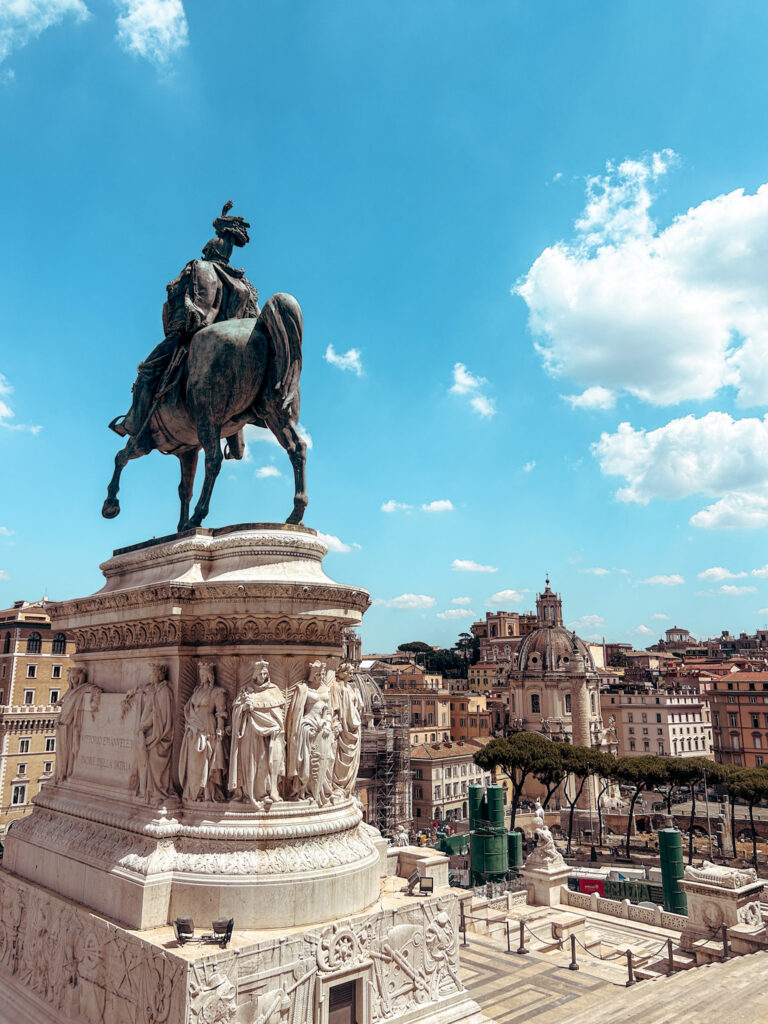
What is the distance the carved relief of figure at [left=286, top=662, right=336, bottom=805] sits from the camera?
874 centimetres

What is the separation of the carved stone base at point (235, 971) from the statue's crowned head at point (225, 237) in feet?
32.2

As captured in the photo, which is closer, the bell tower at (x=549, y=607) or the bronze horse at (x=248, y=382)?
the bronze horse at (x=248, y=382)

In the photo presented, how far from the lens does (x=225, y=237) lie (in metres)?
12.4

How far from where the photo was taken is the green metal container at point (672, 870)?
23.5 metres

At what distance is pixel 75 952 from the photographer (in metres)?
8.83

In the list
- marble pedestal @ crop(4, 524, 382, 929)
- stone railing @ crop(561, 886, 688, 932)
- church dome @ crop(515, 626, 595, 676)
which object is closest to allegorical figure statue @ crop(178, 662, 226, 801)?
marble pedestal @ crop(4, 524, 382, 929)

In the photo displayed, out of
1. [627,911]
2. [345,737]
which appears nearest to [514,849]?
[627,911]

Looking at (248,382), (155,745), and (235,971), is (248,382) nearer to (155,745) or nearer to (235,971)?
(155,745)

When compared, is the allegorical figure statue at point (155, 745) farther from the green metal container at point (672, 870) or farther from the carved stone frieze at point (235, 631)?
the green metal container at point (672, 870)

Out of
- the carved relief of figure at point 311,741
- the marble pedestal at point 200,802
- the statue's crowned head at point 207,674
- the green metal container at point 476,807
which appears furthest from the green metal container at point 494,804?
the statue's crowned head at point 207,674

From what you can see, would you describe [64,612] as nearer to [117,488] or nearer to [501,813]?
[117,488]

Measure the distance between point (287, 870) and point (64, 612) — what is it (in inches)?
228

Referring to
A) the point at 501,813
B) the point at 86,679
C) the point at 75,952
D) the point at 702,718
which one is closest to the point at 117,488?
the point at 86,679

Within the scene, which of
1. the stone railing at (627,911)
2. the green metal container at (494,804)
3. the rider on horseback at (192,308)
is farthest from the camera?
the green metal container at (494,804)
